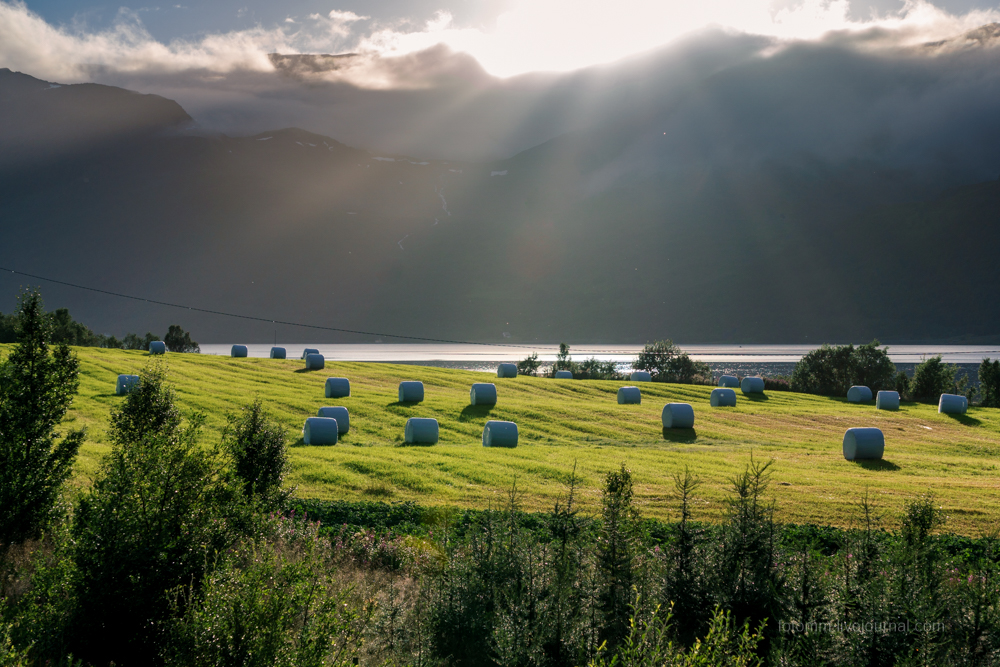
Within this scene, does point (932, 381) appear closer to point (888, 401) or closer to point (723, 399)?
point (888, 401)

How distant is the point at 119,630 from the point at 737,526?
7969 mm

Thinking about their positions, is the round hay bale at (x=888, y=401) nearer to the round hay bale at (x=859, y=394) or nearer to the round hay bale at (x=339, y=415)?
the round hay bale at (x=859, y=394)

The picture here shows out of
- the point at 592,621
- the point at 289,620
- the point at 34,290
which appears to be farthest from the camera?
the point at 34,290

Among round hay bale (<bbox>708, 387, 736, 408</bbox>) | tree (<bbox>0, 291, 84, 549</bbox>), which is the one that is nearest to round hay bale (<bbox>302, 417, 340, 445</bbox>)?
tree (<bbox>0, 291, 84, 549</bbox>)

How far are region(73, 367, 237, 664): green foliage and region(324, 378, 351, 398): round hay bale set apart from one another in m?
31.3

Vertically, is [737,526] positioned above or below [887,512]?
above

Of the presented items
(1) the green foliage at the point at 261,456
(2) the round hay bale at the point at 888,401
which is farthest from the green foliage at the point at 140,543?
(2) the round hay bale at the point at 888,401

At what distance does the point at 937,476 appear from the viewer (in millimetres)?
26219

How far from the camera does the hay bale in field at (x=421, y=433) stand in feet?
95.1

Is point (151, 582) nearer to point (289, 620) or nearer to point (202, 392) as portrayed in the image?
point (289, 620)

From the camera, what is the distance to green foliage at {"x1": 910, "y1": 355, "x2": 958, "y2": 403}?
5897cm

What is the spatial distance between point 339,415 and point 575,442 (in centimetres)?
1177

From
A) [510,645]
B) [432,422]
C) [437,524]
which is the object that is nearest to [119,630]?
[510,645]

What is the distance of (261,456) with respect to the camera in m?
13.6
